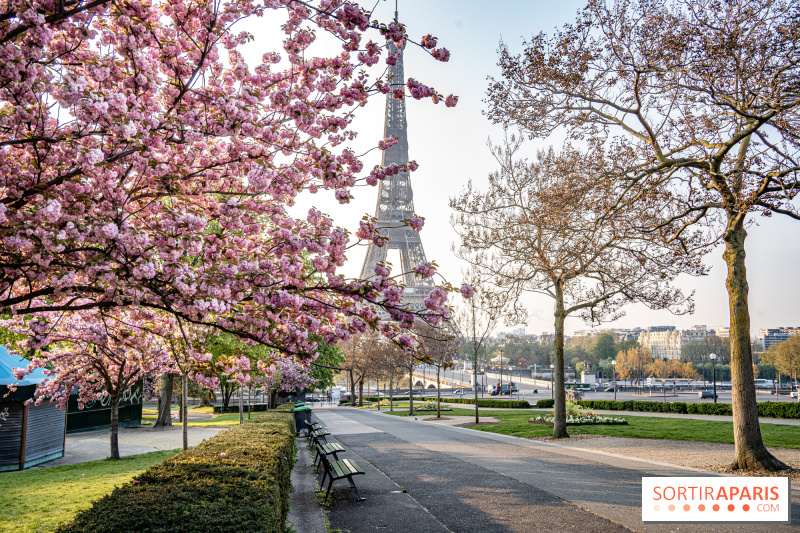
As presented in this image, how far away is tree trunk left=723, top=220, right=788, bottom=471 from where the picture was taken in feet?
38.1

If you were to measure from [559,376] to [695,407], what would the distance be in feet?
52.0

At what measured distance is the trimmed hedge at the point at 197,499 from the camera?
4.43 meters

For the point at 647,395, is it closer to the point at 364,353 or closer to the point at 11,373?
the point at 364,353

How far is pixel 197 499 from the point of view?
5.39 metres

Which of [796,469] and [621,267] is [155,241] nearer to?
[796,469]

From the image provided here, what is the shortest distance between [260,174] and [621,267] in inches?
677

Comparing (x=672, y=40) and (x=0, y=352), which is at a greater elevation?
(x=672, y=40)

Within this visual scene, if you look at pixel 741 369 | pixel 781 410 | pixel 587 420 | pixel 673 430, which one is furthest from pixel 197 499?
pixel 781 410

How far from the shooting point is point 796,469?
11.5 metres

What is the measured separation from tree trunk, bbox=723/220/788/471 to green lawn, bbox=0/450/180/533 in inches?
498

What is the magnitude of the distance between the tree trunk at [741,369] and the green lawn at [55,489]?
41.5ft

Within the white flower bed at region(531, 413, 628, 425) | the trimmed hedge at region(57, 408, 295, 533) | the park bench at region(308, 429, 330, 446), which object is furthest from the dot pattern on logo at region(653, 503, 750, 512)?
the white flower bed at region(531, 413, 628, 425)

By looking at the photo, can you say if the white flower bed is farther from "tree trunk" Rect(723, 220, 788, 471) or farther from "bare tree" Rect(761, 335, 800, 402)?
"bare tree" Rect(761, 335, 800, 402)

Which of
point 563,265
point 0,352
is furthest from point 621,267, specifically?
point 0,352
